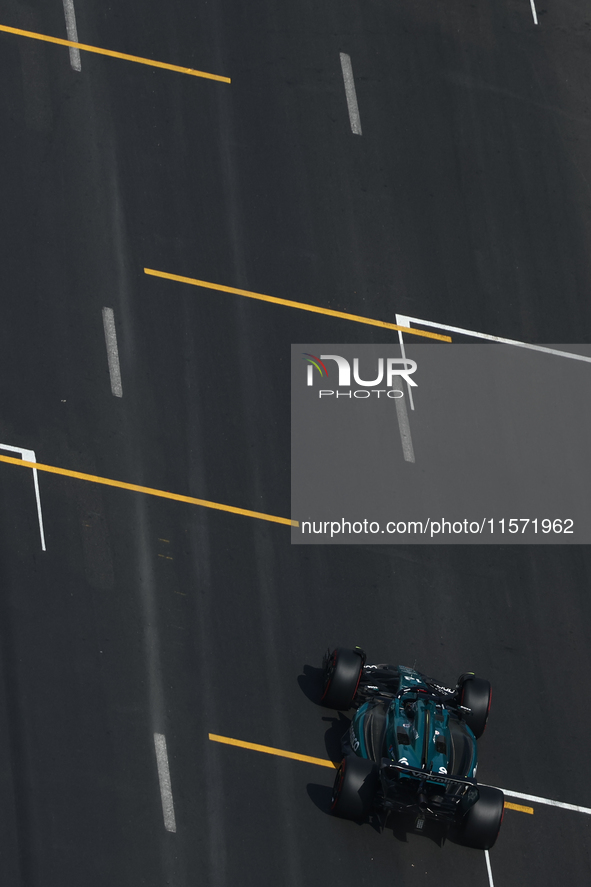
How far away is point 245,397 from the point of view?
80.5 feet

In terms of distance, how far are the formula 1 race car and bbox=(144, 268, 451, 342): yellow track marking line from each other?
654cm

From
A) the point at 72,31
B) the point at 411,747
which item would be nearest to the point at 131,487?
the point at 411,747

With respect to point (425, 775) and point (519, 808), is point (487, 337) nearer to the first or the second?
point (519, 808)

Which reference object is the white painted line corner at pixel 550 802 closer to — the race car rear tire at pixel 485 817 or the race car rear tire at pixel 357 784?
the race car rear tire at pixel 485 817

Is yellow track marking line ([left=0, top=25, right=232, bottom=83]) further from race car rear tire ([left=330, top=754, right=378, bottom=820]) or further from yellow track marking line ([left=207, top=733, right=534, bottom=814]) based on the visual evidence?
race car rear tire ([left=330, top=754, right=378, bottom=820])

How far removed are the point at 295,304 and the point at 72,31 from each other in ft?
24.3

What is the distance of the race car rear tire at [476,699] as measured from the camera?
21656mm

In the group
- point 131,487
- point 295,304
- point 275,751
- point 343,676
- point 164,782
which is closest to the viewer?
point 164,782

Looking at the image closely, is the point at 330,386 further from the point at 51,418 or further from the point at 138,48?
the point at 138,48

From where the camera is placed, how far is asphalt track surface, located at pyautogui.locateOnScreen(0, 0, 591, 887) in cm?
2142

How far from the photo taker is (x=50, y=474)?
23453mm
